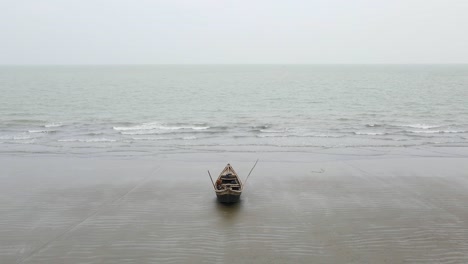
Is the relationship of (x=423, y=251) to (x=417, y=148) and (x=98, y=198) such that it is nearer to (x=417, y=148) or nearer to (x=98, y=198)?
(x=98, y=198)

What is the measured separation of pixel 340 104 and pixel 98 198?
4291 cm

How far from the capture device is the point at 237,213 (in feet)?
48.5

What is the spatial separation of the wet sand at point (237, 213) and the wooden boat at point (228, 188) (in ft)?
1.39

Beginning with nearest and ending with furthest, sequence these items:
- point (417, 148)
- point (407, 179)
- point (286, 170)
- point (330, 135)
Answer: point (407, 179) < point (286, 170) < point (417, 148) < point (330, 135)

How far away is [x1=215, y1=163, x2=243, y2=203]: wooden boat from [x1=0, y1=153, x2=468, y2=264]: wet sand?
0.43 metres

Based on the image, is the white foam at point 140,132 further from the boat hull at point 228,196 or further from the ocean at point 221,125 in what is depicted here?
the boat hull at point 228,196

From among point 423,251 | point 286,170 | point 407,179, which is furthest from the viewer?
point 286,170

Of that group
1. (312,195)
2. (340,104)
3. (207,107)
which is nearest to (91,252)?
(312,195)

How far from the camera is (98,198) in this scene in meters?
16.5

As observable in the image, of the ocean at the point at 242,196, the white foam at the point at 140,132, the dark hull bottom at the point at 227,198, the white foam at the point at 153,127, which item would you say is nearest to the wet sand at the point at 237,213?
the ocean at the point at 242,196

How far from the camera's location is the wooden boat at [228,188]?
15.5 metres

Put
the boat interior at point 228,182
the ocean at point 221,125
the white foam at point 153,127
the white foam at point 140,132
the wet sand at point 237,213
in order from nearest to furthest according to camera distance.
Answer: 1. the wet sand at point 237,213
2. the boat interior at point 228,182
3. the ocean at point 221,125
4. the white foam at point 140,132
5. the white foam at point 153,127

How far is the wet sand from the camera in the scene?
1160 centimetres

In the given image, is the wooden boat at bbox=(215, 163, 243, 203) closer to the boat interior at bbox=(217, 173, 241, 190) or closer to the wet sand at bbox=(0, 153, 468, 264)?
the boat interior at bbox=(217, 173, 241, 190)
